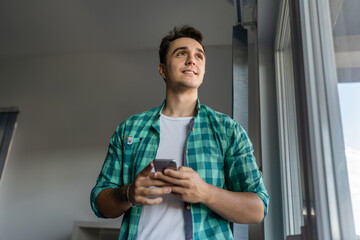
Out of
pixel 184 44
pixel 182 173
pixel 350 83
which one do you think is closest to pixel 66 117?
pixel 184 44

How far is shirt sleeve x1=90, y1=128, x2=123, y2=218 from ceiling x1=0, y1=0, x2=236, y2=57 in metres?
2.09

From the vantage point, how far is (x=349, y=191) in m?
0.66

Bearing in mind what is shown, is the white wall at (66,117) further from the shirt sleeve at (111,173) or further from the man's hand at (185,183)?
the man's hand at (185,183)

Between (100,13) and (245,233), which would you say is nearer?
(245,233)

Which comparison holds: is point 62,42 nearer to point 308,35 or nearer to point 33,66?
point 33,66

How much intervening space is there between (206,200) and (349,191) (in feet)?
1.09

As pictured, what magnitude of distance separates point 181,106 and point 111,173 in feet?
1.04

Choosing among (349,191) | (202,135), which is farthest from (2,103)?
(349,191)

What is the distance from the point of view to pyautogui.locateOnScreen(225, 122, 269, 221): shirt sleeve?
2.54ft

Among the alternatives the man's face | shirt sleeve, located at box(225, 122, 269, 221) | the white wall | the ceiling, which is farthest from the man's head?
the white wall

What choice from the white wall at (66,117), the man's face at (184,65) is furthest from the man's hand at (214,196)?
the white wall at (66,117)

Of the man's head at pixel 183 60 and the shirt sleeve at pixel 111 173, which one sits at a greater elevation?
the man's head at pixel 183 60

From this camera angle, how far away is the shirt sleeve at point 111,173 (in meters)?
0.83

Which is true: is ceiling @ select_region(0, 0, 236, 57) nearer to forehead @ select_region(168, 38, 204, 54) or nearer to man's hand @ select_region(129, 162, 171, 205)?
forehead @ select_region(168, 38, 204, 54)
